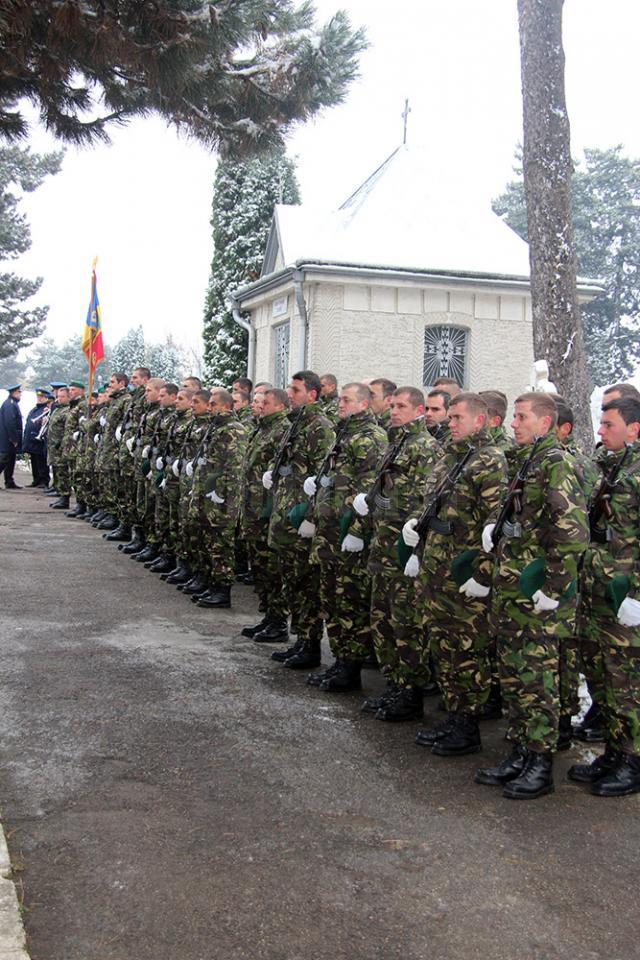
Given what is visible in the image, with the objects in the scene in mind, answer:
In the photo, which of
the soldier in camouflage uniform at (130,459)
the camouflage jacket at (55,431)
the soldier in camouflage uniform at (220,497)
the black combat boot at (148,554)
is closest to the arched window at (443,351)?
the camouflage jacket at (55,431)

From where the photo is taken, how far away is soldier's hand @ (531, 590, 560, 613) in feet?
14.5

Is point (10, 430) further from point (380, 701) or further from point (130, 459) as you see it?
point (380, 701)

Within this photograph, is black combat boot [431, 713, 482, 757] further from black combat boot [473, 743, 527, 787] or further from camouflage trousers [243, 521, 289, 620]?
camouflage trousers [243, 521, 289, 620]

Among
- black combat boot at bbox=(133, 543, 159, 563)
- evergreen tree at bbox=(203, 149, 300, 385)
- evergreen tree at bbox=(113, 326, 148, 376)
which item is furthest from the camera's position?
evergreen tree at bbox=(113, 326, 148, 376)

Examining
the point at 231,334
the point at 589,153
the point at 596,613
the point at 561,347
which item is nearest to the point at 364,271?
the point at 561,347

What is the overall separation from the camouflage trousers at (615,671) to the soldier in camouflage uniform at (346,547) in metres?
1.65

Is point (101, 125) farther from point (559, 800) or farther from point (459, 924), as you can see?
point (459, 924)

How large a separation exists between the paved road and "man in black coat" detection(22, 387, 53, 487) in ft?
41.1

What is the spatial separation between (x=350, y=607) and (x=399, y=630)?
0.66m

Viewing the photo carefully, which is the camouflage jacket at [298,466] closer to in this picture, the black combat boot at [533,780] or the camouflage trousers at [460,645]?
the camouflage trousers at [460,645]

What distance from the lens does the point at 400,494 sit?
5680 millimetres

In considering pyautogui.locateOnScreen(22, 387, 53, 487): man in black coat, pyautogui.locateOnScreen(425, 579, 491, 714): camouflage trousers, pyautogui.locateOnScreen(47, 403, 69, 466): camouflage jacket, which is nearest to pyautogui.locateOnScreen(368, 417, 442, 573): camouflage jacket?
pyautogui.locateOnScreen(425, 579, 491, 714): camouflage trousers

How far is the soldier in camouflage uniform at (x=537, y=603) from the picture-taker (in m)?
4.44

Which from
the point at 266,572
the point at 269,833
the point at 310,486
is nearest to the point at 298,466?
the point at 310,486
